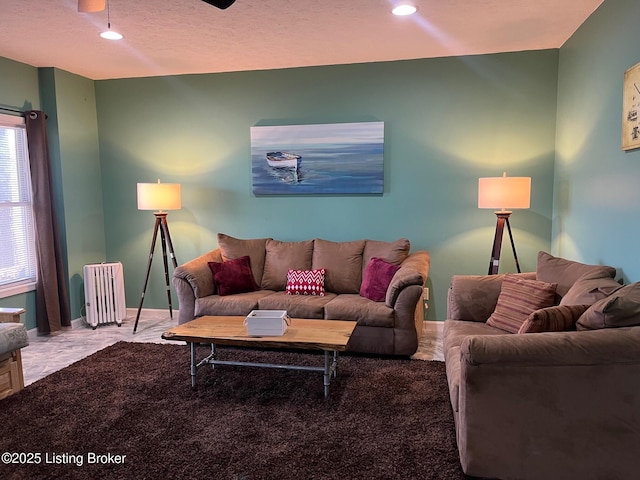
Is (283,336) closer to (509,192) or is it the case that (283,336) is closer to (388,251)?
(388,251)

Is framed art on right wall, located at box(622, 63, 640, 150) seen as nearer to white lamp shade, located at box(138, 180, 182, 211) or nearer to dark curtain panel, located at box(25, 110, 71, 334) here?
white lamp shade, located at box(138, 180, 182, 211)

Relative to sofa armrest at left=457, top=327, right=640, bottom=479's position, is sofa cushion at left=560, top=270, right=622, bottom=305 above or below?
above

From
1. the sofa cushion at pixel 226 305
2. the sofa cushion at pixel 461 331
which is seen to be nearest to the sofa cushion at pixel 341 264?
the sofa cushion at pixel 226 305

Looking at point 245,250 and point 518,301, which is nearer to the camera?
point 518,301

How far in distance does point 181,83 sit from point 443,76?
2689mm

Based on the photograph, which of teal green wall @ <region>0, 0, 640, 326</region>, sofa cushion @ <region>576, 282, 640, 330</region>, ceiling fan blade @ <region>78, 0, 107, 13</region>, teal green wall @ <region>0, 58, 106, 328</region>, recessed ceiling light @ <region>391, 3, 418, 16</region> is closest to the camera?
sofa cushion @ <region>576, 282, 640, 330</region>

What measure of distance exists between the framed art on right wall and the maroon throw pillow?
6.14ft

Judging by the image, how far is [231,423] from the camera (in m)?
2.62

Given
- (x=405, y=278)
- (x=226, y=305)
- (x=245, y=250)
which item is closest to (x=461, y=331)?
(x=405, y=278)

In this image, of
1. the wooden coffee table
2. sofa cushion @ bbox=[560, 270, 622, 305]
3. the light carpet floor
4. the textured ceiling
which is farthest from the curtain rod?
sofa cushion @ bbox=[560, 270, 622, 305]

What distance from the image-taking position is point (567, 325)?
2.17m

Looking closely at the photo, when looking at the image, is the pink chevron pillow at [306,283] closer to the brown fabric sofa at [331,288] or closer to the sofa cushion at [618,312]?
the brown fabric sofa at [331,288]

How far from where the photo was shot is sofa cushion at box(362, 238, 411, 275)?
4070 mm

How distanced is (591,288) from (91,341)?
4106 millimetres
